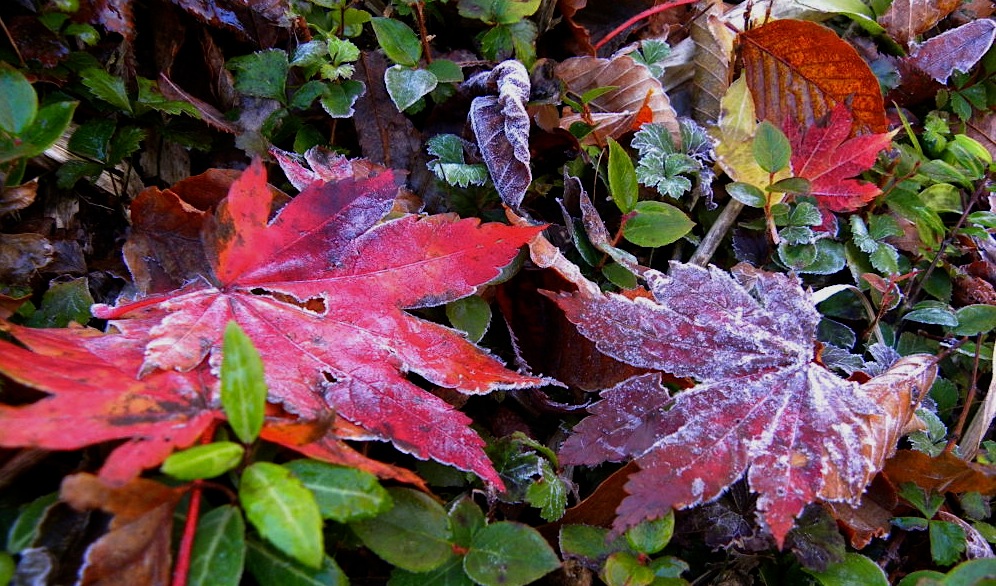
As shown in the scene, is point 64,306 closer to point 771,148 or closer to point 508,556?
point 508,556

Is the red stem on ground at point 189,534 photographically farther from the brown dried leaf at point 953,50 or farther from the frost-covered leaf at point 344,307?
the brown dried leaf at point 953,50

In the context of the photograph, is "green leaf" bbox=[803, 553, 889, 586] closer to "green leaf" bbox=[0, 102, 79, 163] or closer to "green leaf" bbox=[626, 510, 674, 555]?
"green leaf" bbox=[626, 510, 674, 555]

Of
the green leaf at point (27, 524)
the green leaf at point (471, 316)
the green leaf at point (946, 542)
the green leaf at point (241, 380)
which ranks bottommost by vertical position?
the green leaf at point (946, 542)

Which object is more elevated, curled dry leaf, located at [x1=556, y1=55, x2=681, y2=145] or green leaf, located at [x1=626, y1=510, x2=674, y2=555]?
curled dry leaf, located at [x1=556, y1=55, x2=681, y2=145]

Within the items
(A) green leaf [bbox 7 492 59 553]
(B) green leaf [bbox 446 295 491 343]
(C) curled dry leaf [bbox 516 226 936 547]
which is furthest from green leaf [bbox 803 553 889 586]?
(A) green leaf [bbox 7 492 59 553]

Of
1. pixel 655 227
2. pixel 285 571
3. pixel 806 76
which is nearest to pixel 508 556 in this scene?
pixel 285 571

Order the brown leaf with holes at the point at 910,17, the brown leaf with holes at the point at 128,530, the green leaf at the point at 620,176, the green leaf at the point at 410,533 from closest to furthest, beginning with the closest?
1. the brown leaf with holes at the point at 128,530
2. the green leaf at the point at 410,533
3. the green leaf at the point at 620,176
4. the brown leaf with holes at the point at 910,17

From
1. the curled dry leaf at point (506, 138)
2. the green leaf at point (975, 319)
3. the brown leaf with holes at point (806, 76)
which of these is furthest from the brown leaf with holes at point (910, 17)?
the curled dry leaf at point (506, 138)
